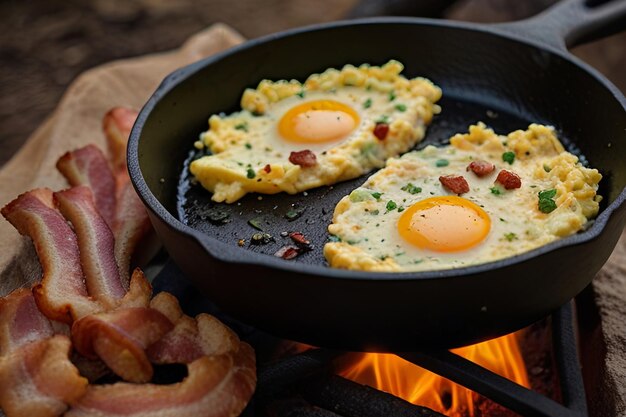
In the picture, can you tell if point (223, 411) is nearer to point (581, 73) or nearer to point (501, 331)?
point (501, 331)

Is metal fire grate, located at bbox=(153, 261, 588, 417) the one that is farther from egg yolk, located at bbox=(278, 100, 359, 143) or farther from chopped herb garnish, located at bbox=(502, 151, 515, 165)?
egg yolk, located at bbox=(278, 100, 359, 143)

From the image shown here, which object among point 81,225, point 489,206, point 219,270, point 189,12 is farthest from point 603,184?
point 189,12

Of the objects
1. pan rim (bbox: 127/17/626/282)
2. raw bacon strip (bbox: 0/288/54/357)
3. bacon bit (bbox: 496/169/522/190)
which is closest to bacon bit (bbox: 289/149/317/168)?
pan rim (bbox: 127/17/626/282)

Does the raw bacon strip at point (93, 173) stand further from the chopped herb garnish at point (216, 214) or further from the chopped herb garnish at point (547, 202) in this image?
the chopped herb garnish at point (547, 202)

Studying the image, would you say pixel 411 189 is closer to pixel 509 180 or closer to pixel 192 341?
pixel 509 180

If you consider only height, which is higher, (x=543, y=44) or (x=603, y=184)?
(x=543, y=44)

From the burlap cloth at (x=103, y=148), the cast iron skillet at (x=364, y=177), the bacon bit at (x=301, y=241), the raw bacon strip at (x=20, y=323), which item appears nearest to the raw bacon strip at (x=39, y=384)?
the raw bacon strip at (x=20, y=323)
